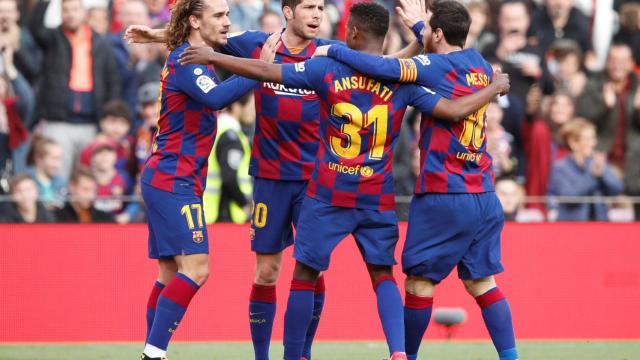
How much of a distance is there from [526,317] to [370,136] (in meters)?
3.90

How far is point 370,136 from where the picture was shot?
25.2 feet

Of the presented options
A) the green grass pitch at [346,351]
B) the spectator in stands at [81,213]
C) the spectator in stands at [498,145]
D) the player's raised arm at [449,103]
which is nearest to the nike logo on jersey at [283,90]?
the player's raised arm at [449,103]

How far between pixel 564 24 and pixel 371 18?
277 inches

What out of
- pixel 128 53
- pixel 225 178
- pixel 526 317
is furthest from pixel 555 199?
Result: pixel 128 53

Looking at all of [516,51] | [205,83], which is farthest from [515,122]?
[205,83]

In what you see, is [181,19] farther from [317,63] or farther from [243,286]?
[243,286]

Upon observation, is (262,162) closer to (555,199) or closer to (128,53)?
(555,199)

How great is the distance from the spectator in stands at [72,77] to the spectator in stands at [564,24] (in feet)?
16.1

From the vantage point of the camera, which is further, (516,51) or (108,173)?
(516,51)

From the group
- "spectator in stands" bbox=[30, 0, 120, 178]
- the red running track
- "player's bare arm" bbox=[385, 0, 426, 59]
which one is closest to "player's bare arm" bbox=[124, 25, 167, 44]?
"player's bare arm" bbox=[385, 0, 426, 59]

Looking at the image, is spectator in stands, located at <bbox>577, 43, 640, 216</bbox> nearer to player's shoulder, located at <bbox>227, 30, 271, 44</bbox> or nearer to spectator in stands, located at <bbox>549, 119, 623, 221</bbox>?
spectator in stands, located at <bbox>549, 119, 623, 221</bbox>

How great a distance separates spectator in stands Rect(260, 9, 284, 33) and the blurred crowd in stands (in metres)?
0.02

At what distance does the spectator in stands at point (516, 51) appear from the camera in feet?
44.7

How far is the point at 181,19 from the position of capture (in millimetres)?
8148
